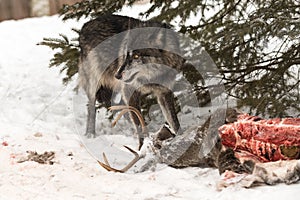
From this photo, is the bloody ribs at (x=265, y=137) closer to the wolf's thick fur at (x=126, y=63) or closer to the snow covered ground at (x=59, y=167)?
the snow covered ground at (x=59, y=167)

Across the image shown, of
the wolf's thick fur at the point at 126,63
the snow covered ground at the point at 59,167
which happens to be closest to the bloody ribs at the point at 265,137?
the snow covered ground at the point at 59,167

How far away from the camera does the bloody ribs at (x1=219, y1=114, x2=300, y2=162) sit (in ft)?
12.3

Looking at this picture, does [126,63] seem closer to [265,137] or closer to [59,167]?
[59,167]

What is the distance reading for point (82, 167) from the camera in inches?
183

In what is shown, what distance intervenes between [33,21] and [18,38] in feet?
5.60

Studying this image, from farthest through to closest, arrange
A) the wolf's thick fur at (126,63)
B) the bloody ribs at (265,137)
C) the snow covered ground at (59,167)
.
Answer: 1. the wolf's thick fur at (126,63)
2. the snow covered ground at (59,167)
3. the bloody ribs at (265,137)

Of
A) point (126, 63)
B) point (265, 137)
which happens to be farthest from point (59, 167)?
point (265, 137)

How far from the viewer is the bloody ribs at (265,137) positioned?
147 inches

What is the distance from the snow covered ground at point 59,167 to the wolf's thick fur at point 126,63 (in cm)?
62

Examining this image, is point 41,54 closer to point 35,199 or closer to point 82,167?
point 82,167

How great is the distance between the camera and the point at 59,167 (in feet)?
15.2

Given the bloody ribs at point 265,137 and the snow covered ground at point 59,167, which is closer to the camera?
the bloody ribs at point 265,137

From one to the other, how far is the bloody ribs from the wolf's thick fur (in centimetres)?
158

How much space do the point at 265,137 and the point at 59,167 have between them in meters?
2.03
